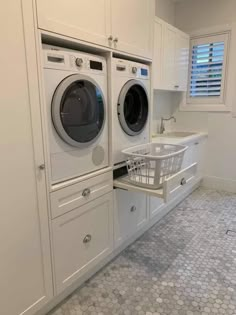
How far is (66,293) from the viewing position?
5.49 feet

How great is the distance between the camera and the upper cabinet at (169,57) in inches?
106

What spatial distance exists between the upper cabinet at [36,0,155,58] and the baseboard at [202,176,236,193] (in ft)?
A: 7.48

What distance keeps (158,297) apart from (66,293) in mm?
633

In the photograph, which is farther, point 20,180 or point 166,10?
point 166,10

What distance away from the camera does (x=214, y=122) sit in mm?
3504

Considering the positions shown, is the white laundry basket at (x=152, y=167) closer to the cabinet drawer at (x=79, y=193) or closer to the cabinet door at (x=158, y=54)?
the cabinet drawer at (x=79, y=193)

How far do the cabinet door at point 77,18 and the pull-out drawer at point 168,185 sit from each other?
1.00 meters

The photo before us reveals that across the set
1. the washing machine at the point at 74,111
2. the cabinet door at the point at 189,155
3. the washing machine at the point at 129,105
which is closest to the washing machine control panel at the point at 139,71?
the washing machine at the point at 129,105

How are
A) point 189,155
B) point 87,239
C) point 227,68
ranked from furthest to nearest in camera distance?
point 227,68 → point 189,155 → point 87,239

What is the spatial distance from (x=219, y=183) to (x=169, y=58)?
195cm

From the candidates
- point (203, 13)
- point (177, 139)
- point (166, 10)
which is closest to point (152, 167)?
point (177, 139)

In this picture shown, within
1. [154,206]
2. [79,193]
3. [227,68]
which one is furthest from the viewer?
[227,68]

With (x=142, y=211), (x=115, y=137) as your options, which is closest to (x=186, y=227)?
(x=142, y=211)

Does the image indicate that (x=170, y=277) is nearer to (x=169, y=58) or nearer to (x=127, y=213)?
(x=127, y=213)
